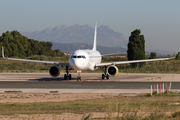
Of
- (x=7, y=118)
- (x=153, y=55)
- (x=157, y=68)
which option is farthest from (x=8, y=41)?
(x=7, y=118)

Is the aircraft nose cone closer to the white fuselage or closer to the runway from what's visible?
the white fuselage

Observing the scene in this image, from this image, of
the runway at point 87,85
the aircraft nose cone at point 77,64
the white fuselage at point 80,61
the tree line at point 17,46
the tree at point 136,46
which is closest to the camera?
the runway at point 87,85

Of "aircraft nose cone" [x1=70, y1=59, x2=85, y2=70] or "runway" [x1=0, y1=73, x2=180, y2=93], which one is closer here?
"runway" [x1=0, y1=73, x2=180, y2=93]

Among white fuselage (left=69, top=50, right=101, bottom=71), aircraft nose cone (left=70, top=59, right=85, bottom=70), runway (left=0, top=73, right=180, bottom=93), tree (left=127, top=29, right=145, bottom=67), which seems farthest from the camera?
tree (left=127, top=29, right=145, bottom=67)

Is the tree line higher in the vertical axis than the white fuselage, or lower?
higher

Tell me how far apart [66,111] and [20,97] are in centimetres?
731

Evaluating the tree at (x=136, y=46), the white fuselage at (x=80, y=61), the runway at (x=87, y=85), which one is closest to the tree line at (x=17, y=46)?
the tree at (x=136, y=46)

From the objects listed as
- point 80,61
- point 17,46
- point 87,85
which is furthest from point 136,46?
point 17,46

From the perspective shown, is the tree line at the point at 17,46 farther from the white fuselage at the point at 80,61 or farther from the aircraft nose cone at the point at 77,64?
the aircraft nose cone at the point at 77,64

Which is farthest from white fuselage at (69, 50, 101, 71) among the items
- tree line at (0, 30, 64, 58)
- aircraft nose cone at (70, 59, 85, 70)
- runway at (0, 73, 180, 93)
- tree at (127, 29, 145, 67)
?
tree line at (0, 30, 64, 58)

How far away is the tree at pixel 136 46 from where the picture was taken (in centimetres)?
6950

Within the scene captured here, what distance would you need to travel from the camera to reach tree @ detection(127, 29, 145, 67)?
69.5 m

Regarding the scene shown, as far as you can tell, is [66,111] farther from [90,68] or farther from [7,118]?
[90,68]

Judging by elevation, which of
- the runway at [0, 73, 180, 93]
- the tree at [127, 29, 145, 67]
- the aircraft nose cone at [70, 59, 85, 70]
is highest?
the tree at [127, 29, 145, 67]
